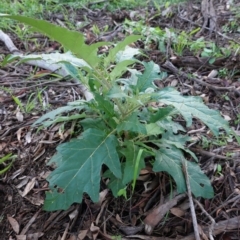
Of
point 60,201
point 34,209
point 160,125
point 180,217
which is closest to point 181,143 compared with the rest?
point 160,125

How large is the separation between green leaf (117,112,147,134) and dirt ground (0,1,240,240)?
0.92 feet

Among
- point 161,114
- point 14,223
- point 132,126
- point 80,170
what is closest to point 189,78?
point 161,114

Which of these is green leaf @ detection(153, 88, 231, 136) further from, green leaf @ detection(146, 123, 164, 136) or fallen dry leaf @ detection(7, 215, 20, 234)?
fallen dry leaf @ detection(7, 215, 20, 234)

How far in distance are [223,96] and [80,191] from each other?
1.04m

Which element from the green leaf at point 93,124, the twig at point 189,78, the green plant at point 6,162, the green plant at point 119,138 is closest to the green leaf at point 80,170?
the green plant at point 119,138

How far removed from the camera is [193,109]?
138cm

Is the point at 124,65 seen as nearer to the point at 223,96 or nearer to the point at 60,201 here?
the point at 60,201

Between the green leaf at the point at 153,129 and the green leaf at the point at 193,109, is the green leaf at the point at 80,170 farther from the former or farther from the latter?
the green leaf at the point at 193,109

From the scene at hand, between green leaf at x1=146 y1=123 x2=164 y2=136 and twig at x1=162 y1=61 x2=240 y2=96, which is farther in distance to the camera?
twig at x1=162 y1=61 x2=240 y2=96

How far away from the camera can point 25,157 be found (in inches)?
68.3

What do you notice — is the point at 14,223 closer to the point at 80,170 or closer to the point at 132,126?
the point at 80,170

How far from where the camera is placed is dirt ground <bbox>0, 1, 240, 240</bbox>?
1.43 m

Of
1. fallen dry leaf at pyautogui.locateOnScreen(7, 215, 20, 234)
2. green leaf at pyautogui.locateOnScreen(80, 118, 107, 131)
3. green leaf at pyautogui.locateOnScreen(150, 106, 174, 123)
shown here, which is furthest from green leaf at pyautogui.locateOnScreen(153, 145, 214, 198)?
fallen dry leaf at pyautogui.locateOnScreen(7, 215, 20, 234)

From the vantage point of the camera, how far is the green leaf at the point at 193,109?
1347 mm
